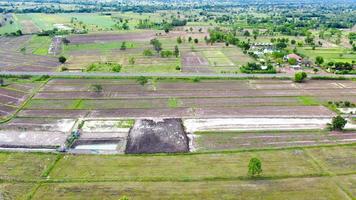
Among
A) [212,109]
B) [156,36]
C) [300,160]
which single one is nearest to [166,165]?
[300,160]

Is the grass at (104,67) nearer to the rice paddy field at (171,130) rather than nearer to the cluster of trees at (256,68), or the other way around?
the rice paddy field at (171,130)

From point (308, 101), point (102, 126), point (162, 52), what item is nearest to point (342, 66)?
point (308, 101)

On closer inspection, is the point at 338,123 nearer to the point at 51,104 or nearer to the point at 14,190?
the point at 14,190

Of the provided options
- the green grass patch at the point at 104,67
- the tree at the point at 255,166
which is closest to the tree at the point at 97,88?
the green grass patch at the point at 104,67

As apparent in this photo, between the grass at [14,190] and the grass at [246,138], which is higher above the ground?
the grass at [246,138]

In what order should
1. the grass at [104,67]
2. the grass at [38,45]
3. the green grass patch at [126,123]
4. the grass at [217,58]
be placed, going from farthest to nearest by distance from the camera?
1. the grass at [38,45]
2. the grass at [217,58]
3. the grass at [104,67]
4. the green grass patch at [126,123]

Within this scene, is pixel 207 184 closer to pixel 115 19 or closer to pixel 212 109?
pixel 212 109

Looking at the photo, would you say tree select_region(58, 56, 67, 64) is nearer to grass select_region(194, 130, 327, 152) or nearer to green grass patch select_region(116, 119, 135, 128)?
green grass patch select_region(116, 119, 135, 128)
